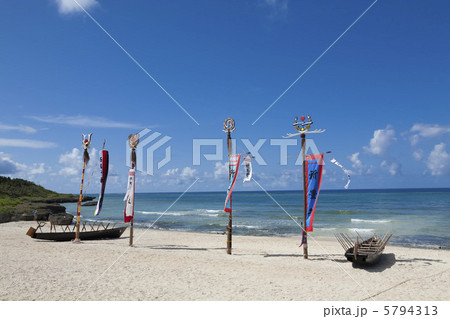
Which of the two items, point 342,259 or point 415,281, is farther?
point 342,259

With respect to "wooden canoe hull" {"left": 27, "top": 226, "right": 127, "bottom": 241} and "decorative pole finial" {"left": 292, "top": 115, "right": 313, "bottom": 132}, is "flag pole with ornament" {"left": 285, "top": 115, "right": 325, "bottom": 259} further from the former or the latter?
"wooden canoe hull" {"left": 27, "top": 226, "right": 127, "bottom": 241}

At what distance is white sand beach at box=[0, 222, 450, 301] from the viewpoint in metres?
11.4

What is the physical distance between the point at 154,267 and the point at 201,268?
226 cm

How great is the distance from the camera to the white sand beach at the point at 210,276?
37.5 feet

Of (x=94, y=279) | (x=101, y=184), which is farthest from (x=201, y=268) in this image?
(x=101, y=184)

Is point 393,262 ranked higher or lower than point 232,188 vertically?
lower

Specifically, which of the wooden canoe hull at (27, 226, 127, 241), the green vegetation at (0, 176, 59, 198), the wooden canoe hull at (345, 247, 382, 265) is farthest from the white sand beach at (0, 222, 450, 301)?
the green vegetation at (0, 176, 59, 198)

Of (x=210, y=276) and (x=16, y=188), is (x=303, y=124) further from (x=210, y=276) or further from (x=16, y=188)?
(x=16, y=188)

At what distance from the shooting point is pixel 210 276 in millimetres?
14062

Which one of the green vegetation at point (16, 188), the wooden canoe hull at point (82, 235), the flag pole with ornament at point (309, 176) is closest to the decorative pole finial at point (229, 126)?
the flag pole with ornament at point (309, 176)

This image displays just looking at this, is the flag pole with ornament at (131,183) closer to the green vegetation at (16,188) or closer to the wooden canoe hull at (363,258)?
the wooden canoe hull at (363,258)

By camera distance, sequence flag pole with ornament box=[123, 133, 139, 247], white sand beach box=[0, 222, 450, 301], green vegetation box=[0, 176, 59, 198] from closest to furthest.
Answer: white sand beach box=[0, 222, 450, 301] → flag pole with ornament box=[123, 133, 139, 247] → green vegetation box=[0, 176, 59, 198]

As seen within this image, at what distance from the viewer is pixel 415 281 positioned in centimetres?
1388
